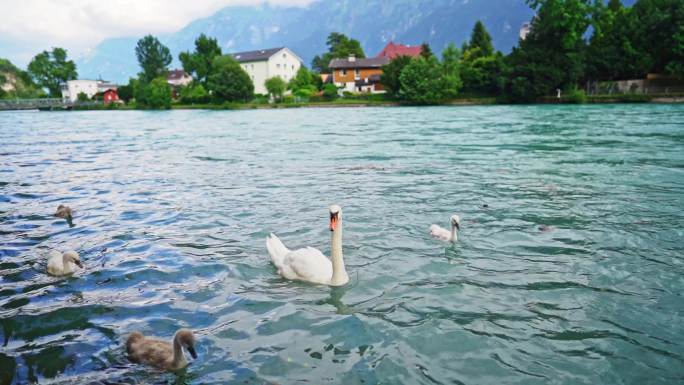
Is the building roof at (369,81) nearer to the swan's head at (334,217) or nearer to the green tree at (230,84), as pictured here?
the green tree at (230,84)

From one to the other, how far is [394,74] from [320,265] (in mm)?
87458

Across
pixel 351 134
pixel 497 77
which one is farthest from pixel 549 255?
pixel 497 77

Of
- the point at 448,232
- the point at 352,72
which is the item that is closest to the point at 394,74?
the point at 352,72

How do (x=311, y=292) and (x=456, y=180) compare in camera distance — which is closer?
(x=311, y=292)

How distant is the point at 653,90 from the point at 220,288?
243 feet

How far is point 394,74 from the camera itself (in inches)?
3602

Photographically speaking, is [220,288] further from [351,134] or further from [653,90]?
[653,90]

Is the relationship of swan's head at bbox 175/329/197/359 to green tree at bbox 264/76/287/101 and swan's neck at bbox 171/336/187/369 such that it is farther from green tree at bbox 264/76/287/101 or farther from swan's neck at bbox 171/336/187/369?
green tree at bbox 264/76/287/101

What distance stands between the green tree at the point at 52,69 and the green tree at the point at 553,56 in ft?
513

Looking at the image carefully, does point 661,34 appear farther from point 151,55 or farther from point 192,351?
point 151,55

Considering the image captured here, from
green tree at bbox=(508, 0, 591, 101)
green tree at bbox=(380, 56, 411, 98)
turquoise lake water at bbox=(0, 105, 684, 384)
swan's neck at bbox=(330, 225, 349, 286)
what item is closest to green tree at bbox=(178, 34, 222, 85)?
green tree at bbox=(380, 56, 411, 98)

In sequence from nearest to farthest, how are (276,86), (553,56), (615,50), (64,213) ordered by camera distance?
1. (64,213)
2. (615,50)
3. (553,56)
4. (276,86)

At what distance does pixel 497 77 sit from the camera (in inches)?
3204

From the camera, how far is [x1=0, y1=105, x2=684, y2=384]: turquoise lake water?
18.6 ft
